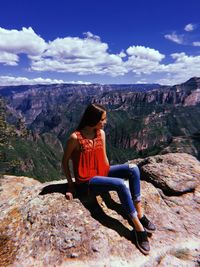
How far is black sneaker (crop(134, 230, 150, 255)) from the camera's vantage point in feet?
33.4

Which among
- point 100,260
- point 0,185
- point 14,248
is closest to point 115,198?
point 100,260

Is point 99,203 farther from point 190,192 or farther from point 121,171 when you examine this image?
point 190,192

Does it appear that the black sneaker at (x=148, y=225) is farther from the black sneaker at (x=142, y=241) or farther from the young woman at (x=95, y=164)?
the black sneaker at (x=142, y=241)

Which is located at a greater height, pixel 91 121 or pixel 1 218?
pixel 91 121

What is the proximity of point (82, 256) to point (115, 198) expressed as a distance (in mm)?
3160

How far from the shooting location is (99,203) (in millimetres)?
12047

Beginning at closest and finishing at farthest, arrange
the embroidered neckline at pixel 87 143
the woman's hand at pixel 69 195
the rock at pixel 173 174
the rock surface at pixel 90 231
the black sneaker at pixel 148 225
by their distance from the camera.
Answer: the rock surface at pixel 90 231 → the black sneaker at pixel 148 225 → the embroidered neckline at pixel 87 143 → the woman's hand at pixel 69 195 → the rock at pixel 173 174

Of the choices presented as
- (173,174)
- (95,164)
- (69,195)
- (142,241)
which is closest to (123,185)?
(95,164)

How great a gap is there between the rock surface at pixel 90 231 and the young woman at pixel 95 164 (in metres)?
0.67

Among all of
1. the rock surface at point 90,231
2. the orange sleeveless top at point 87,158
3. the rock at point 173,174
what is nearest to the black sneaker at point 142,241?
the rock surface at point 90,231

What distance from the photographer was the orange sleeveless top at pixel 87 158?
11.2 metres

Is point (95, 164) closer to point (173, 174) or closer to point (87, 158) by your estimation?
point (87, 158)

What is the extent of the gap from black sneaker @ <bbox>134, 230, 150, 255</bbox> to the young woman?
0.42m

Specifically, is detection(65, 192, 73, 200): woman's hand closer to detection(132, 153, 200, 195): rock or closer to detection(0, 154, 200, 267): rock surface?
detection(0, 154, 200, 267): rock surface
